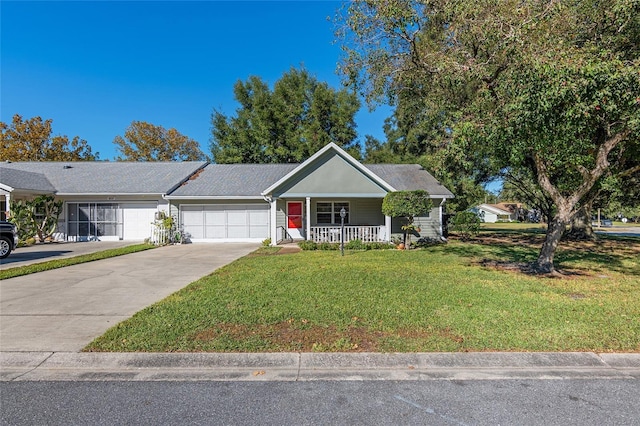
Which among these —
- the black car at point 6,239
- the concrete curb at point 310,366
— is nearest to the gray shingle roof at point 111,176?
the black car at point 6,239

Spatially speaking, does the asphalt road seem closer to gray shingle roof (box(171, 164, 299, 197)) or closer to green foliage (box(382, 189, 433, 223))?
green foliage (box(382, 189, 433, 223))

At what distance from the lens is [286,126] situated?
1157 inches

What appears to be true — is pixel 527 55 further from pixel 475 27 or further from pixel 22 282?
pixel 22 282

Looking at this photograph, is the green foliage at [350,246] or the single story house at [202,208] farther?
the single story house at [202,208]

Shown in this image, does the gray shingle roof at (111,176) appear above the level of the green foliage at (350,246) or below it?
above

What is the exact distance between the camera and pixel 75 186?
59.9ft

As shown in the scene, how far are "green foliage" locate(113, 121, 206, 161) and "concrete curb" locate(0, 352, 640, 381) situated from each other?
39060mm

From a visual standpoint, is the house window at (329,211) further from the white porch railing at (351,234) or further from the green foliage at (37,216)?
the green foliage at (37,216)

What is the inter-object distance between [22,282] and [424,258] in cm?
1113

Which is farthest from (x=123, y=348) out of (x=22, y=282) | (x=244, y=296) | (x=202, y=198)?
(x=202, y=198)

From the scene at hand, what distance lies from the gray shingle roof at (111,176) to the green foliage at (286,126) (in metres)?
8.00

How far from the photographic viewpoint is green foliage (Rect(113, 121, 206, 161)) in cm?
3838

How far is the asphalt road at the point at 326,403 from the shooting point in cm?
279

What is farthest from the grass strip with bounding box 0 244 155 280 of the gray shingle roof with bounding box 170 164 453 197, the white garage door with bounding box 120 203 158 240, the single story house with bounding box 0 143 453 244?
the gray shingle roof with bounding box 170 164 453 197
